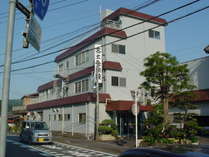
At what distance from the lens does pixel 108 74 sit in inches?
1065

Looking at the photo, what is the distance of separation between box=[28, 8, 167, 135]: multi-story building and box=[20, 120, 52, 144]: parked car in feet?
18.8

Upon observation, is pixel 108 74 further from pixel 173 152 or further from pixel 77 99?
pixel 173 152

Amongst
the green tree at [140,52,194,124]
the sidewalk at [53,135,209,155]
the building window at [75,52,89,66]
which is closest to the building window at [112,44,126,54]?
the building window at [75,52,89,66]

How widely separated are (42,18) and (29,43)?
69cm

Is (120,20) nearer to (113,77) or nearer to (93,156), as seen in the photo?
(113,77)

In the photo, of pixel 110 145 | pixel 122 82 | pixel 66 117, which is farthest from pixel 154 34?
pixel 110 145

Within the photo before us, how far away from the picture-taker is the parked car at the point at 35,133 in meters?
19.9

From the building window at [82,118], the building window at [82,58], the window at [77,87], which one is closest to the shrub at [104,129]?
the building window at [82,118]

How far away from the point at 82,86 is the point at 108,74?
4.75 m

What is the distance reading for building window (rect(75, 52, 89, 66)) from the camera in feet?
102

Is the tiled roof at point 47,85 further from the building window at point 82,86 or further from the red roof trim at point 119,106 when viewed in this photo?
the red roof trim at point 119,106

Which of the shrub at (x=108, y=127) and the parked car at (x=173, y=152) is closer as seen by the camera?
the parked car at (x=173, y=152)

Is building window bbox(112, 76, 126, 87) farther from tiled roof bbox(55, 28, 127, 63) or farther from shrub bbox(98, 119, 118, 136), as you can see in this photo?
shrub bbox(98, 119, 118, 136)

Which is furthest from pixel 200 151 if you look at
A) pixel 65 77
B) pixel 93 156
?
pixel 65 77
